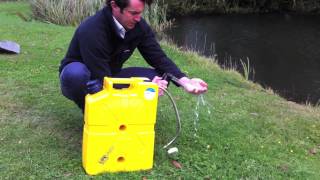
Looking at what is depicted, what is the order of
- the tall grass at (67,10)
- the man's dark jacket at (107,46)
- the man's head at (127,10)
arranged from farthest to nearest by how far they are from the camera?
the tall grass at (67,10), the man's dark jacket at (107,46), the man's head at (127,10)

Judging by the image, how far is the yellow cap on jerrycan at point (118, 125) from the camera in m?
2.97

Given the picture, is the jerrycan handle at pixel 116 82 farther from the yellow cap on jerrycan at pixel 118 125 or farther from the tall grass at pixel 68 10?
the tall grass at pixel 68 10

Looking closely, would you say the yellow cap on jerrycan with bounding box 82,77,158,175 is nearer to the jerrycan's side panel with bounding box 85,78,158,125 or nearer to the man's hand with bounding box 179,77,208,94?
the jerrycan's side panel with bounding box 85,78,158,125

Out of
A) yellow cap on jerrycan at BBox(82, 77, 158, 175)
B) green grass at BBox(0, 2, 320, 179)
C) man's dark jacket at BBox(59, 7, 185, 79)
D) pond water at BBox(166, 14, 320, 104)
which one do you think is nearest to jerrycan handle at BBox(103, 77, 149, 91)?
yellow cap on jerrycan at BBox(82, 77, 158, 175)

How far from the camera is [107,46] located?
11.1 ft

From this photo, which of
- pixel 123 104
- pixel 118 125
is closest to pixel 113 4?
pixel 123 104

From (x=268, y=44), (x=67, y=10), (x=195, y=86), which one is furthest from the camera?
(x=268, y=44)

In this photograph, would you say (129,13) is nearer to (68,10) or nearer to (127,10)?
(127,10)

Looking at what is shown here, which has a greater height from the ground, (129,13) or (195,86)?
(129,13)

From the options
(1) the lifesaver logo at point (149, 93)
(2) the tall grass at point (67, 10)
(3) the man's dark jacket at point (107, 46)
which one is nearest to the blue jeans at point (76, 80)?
(3) the man's dark jacket at point (107, 46)

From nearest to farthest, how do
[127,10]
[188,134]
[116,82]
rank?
[116,82] → [127,10] → [188,134]

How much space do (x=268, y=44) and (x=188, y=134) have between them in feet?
30.8

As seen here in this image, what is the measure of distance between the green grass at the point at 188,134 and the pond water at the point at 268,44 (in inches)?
127

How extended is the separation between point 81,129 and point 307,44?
10.1 metres
